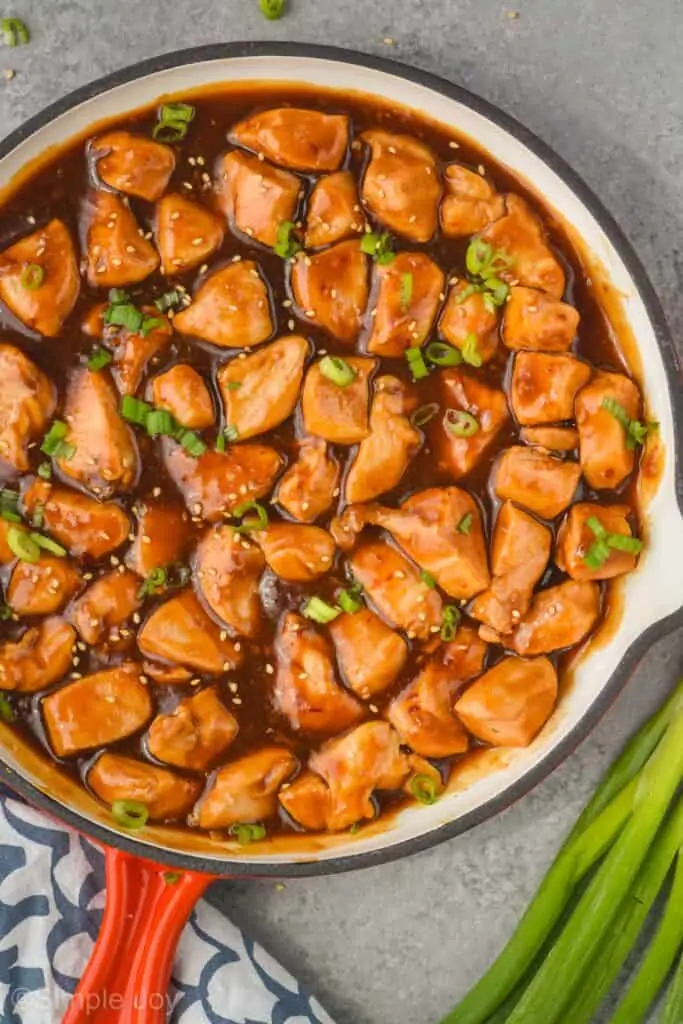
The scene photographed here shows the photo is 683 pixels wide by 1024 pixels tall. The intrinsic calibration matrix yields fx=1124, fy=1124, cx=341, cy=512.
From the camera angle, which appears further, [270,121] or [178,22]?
[178,22]

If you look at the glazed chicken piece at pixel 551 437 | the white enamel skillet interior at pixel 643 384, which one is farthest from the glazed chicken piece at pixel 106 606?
the glazed chicken piece at pixel 551 437

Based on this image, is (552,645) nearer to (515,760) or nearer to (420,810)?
(515,760)

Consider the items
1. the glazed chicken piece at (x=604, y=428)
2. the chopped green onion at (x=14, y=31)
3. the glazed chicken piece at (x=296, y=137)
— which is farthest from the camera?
the chopped green onion at (x=14, y=31)

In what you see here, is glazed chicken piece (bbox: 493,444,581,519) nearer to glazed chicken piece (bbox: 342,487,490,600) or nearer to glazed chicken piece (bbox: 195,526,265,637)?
glazed chicken piece (bbox: 342,487,490,600)

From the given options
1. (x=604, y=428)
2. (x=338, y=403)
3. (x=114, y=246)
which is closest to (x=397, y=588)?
(x=338, y=403)

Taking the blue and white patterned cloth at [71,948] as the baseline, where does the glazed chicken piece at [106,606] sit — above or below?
above

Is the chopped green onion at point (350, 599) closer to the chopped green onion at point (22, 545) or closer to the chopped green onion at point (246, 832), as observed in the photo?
the chopped green onion at point (246, 832)

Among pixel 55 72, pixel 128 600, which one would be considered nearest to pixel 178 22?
pixel 55 72
